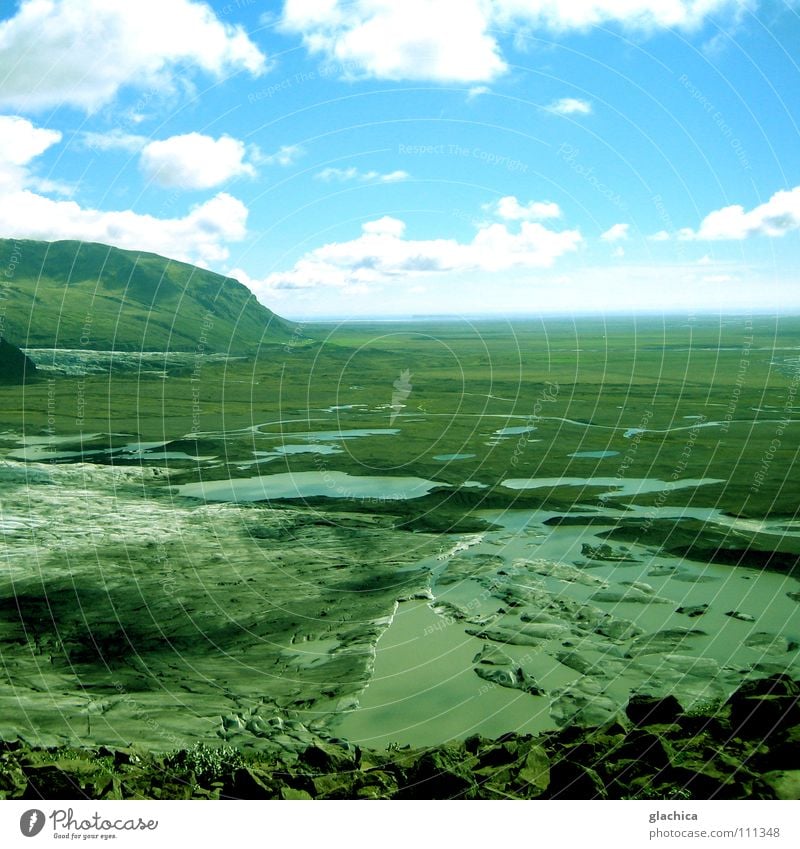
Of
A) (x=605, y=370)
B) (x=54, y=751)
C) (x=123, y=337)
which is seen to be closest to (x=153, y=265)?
(x=123, y=337)

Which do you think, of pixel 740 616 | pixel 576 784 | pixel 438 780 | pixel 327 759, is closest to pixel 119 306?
pixel 740 616

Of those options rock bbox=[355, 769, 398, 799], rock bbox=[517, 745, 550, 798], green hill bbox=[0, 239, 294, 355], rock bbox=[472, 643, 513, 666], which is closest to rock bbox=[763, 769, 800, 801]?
rock bbox=[517, 745, 550, 798]

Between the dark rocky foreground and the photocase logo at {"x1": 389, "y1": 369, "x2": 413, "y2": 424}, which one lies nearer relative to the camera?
the dark rocky foreground

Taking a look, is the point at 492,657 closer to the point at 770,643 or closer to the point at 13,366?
the point at 770,643

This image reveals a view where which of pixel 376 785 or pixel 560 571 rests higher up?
pixel 376 785

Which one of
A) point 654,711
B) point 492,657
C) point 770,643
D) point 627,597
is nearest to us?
point 654,711

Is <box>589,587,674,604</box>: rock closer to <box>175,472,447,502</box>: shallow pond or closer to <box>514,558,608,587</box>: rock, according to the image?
<box>514,558,608,587</box>: rock

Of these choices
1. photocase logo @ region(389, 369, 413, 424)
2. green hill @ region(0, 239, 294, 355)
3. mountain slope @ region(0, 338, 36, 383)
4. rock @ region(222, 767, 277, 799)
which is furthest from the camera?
green hill @ region(0, 239, 294, 355)
